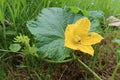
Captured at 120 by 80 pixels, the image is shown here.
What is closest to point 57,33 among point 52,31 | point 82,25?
point 52,31

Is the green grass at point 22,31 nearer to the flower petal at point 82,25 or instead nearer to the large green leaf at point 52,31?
the large green leaf at point 52,31

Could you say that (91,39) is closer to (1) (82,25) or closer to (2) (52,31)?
(1) (82,25)

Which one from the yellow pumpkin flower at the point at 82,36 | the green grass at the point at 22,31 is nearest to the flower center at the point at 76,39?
the yellow pumpkin flower at the point at 82,36

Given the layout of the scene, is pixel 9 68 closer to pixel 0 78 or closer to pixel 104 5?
pixel 0 78

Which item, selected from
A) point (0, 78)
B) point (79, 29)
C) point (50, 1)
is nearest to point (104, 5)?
point (50, 1)

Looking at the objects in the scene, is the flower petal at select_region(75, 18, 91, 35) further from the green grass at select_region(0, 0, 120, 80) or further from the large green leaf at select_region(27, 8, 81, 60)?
the green grass at select_region(0, 0, 120, 80)

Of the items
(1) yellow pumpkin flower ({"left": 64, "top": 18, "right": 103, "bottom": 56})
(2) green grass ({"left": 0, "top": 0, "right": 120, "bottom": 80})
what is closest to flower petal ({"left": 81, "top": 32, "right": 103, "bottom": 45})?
(1) yellow pumpkin flower ({"left": 64, "top": 18, "right": 103, "bottom": 56})
